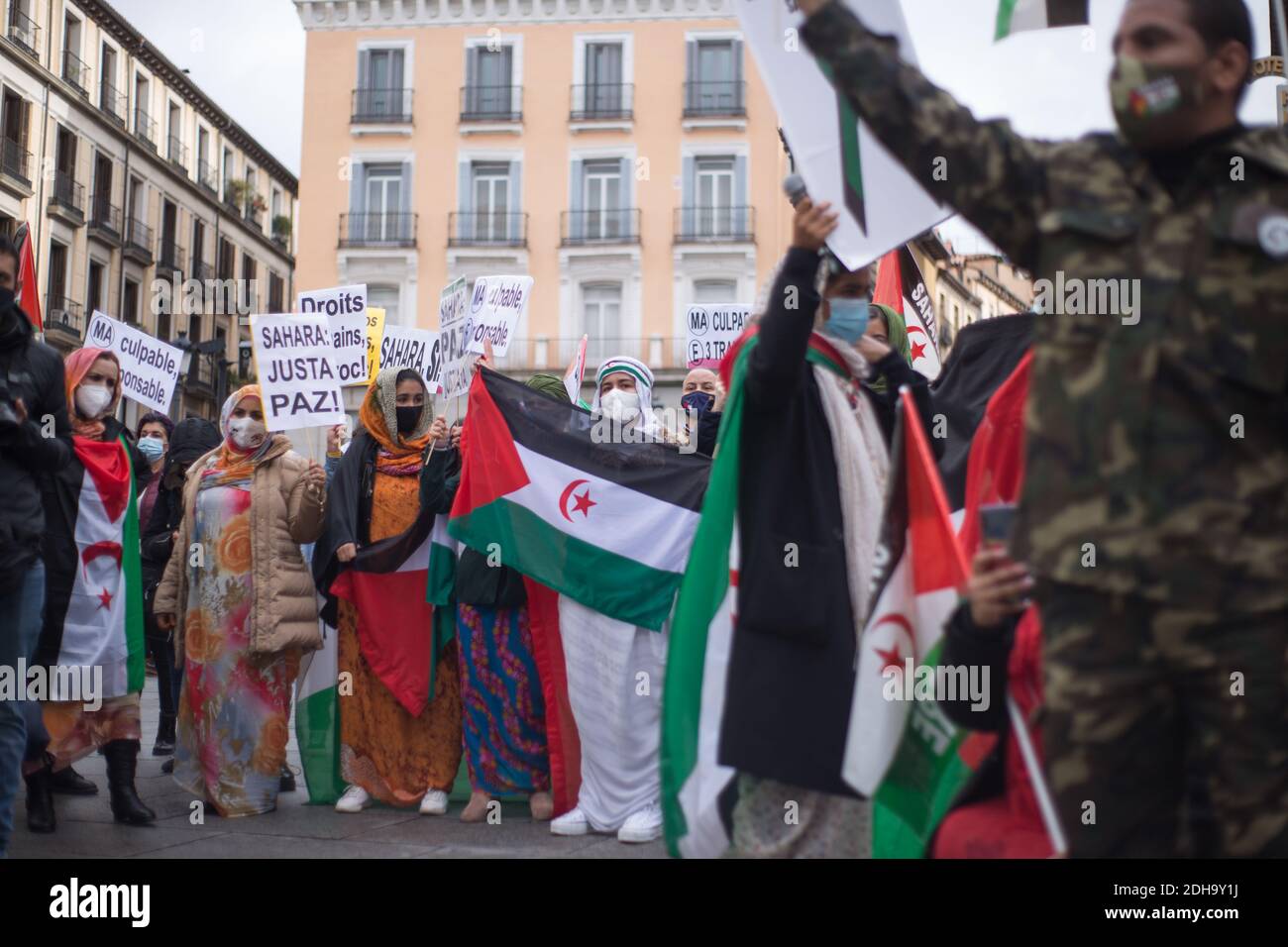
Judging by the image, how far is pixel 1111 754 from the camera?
240 centimetres

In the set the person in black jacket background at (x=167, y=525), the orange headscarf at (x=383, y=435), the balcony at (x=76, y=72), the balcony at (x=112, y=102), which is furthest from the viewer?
the balcony at (x=112, y=102)

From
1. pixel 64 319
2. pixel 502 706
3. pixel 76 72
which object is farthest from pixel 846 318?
pixel 76 72

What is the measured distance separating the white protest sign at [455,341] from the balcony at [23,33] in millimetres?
36437

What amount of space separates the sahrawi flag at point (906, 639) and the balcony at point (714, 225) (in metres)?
36.4

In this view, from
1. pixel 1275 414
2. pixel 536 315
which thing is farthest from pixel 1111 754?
pixel 536 315

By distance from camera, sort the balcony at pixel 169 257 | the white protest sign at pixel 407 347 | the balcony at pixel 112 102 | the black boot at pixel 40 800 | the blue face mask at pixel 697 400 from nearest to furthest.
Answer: the black boot at pixel 40 800, the blue face mask at pixel 697 400, the white protest sign at pixel 407 347, the balcony at pixel 112 102, the balcony at pixel 169 257

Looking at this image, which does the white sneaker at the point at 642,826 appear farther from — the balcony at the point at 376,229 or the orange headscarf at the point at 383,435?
the balcony at the point at 376,229

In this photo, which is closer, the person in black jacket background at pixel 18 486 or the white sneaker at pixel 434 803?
the person in black jacket background at pixel 18 486

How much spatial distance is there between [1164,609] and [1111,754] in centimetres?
25

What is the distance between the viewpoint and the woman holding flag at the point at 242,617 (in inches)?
285

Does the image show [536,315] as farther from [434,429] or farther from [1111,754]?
[1111,754]

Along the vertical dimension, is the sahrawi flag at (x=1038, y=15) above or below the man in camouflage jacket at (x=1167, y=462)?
above

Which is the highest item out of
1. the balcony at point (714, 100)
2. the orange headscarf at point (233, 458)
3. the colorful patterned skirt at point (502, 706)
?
the balcony at point (714, 100)

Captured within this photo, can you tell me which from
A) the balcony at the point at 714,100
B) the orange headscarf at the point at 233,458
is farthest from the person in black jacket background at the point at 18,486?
the balcony at the point at 714,100
